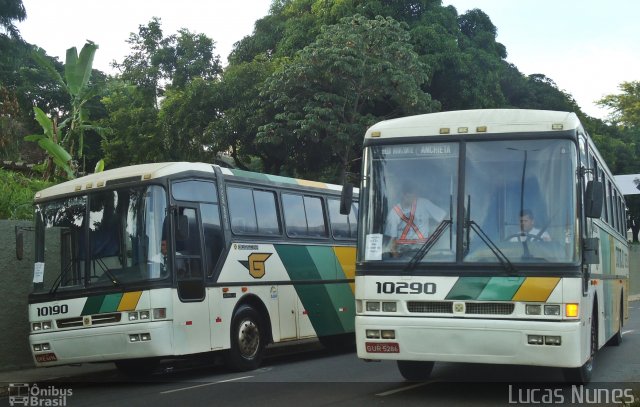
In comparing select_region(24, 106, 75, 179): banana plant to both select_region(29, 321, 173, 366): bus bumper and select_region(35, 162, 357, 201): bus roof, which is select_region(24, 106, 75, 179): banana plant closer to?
select_region(35, 162, 357, 201): bus roof

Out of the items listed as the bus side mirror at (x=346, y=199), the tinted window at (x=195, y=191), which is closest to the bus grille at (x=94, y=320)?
the tinted window at (x=195, y=191)

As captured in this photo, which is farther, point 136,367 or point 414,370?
point 136,367

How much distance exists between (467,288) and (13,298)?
8.19 metres

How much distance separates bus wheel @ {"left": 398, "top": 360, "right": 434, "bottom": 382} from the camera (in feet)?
36.6

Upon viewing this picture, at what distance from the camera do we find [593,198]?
9.41 m

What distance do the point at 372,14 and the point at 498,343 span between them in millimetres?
23868

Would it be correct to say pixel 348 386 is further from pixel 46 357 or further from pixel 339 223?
pixel 339 223

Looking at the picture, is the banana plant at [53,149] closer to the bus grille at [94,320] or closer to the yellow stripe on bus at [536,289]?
the bus grille at [94,320]

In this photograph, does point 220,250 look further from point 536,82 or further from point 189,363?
point 536,82

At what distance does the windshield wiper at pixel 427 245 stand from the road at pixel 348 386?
1514 millimetres

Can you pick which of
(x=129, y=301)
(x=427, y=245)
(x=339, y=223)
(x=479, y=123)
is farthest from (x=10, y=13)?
(x=427, y=245)

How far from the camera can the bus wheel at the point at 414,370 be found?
11.1 m

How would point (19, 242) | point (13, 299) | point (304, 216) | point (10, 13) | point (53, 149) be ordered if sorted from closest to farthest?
point (19, 242), point (13, 299), point (304, 216), point (53, 149), point (10, 13)

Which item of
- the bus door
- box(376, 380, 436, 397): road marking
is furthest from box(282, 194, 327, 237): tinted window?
box(376, 380, 436, 397): road marking
